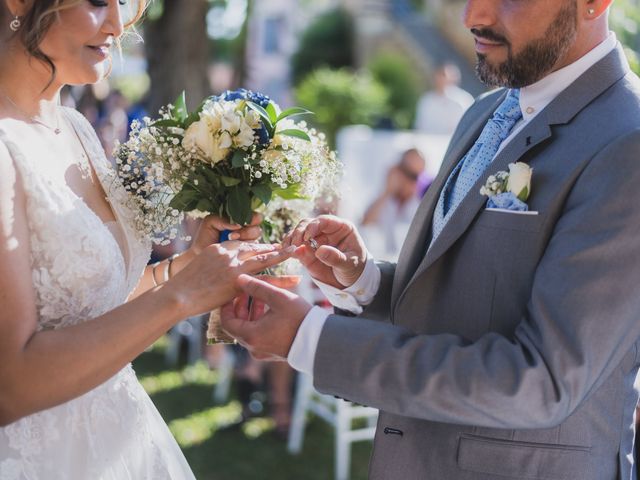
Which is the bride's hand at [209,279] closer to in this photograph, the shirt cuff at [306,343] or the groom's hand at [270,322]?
the groom's hand at [270,322]

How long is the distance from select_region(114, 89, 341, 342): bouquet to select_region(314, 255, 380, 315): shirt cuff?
340 millimetres

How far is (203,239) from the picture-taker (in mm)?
2711

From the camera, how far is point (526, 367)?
6.17 feet

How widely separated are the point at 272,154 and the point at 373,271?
1.87 ft

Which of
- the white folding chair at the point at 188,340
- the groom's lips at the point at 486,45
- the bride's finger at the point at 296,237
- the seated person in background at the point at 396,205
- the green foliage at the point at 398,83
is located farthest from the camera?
the green foliage at the point at 398,83

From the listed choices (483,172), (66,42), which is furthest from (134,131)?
(483,172)

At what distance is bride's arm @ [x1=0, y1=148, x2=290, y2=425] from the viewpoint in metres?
1.94

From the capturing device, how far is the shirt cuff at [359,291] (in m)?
2.66

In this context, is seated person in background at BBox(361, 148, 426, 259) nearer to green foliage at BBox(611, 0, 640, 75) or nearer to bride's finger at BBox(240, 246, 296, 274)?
green foliage at BBox(611, 0, 640, 75)

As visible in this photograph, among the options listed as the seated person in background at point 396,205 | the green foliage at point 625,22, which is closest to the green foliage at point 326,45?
the seated person in background at point 396,205

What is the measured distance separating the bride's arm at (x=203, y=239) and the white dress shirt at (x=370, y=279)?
0.33 metres

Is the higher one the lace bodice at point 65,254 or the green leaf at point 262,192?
the green leaf at point 262,192

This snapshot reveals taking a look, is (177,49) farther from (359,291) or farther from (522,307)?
(522,307)

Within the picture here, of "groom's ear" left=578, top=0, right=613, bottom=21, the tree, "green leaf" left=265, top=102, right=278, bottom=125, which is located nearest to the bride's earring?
"green leaf" left=265, top=102, right=278, bottom=125
